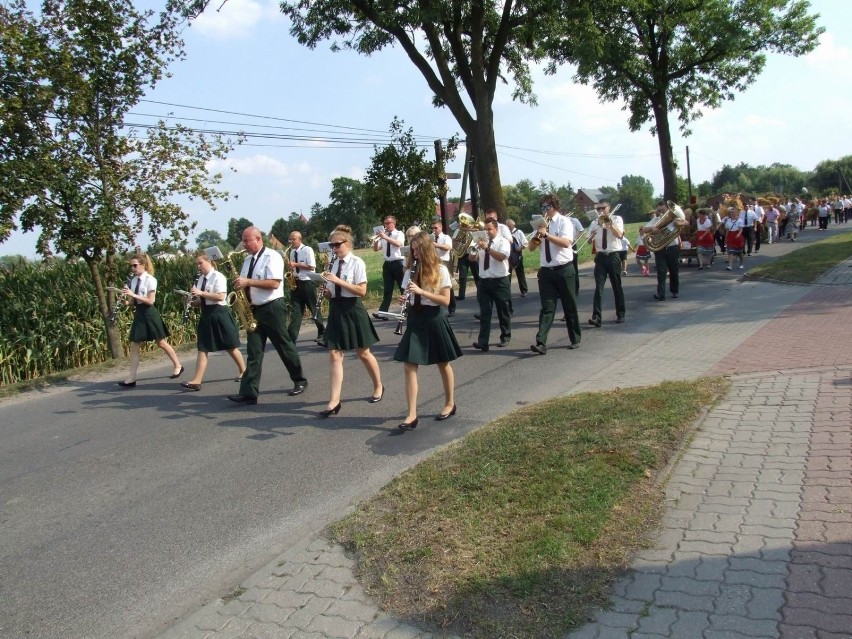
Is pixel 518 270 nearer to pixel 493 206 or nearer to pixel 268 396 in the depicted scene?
pixel 493 206

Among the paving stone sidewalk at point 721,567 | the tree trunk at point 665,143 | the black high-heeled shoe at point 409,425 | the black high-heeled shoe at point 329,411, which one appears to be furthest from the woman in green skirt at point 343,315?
the tree trunk at point 665,143

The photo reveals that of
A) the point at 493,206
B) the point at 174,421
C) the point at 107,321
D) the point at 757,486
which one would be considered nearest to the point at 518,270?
the point at 493,206

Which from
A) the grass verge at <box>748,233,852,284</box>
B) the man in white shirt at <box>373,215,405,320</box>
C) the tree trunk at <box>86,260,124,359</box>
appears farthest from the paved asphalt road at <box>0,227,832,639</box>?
the grass verge at <box>748,233,852,284</box>

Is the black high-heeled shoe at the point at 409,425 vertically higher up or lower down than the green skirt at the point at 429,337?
lower down

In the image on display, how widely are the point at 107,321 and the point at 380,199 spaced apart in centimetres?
935

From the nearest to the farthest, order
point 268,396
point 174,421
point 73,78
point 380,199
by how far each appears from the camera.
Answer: point 174,421 < point 268,396 < point 73,78 < point 380,199

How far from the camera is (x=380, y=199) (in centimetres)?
1953

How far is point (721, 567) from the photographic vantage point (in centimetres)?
349

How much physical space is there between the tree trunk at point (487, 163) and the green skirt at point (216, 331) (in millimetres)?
12855

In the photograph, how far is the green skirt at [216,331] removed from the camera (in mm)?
8672

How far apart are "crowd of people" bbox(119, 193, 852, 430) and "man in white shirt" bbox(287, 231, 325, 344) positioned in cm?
2

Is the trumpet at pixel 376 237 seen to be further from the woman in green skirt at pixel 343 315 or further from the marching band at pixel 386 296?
the woman in green skirt at pixel 343 315

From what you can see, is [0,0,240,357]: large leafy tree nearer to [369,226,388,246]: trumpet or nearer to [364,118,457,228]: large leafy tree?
[369,226,388,246]: trumpet

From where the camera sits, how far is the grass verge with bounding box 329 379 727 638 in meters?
3.35
